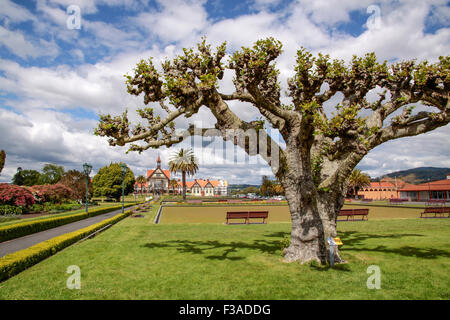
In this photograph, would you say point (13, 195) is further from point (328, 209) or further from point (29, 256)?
point (328, 209)

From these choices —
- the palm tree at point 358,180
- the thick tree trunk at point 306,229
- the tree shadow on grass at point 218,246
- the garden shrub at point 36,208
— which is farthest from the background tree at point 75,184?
the palm tree at point 358,180

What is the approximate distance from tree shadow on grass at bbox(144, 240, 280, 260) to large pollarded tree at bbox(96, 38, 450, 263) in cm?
206

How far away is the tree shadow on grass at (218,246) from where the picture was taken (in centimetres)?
993

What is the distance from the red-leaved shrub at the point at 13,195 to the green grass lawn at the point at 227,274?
23782 mm

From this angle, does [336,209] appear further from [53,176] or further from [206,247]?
[53,176]

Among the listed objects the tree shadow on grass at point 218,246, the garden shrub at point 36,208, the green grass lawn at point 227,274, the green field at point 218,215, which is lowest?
the green field at point 218,215

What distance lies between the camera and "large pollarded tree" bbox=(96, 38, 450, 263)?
8.27 meters

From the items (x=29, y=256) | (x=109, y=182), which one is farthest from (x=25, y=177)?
(x=29, y=256)

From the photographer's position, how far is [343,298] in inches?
227

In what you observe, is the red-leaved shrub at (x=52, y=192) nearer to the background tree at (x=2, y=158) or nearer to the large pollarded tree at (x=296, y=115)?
the background tree at (x=2, y=158)

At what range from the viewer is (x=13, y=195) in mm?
28781

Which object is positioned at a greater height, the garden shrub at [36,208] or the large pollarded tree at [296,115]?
the large pollarded tree at [296,115]

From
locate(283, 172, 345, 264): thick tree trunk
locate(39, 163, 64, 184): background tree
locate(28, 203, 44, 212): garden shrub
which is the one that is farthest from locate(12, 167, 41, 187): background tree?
locate(283, 172, 345, 264): thick tree trunk

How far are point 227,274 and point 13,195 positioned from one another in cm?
3127
